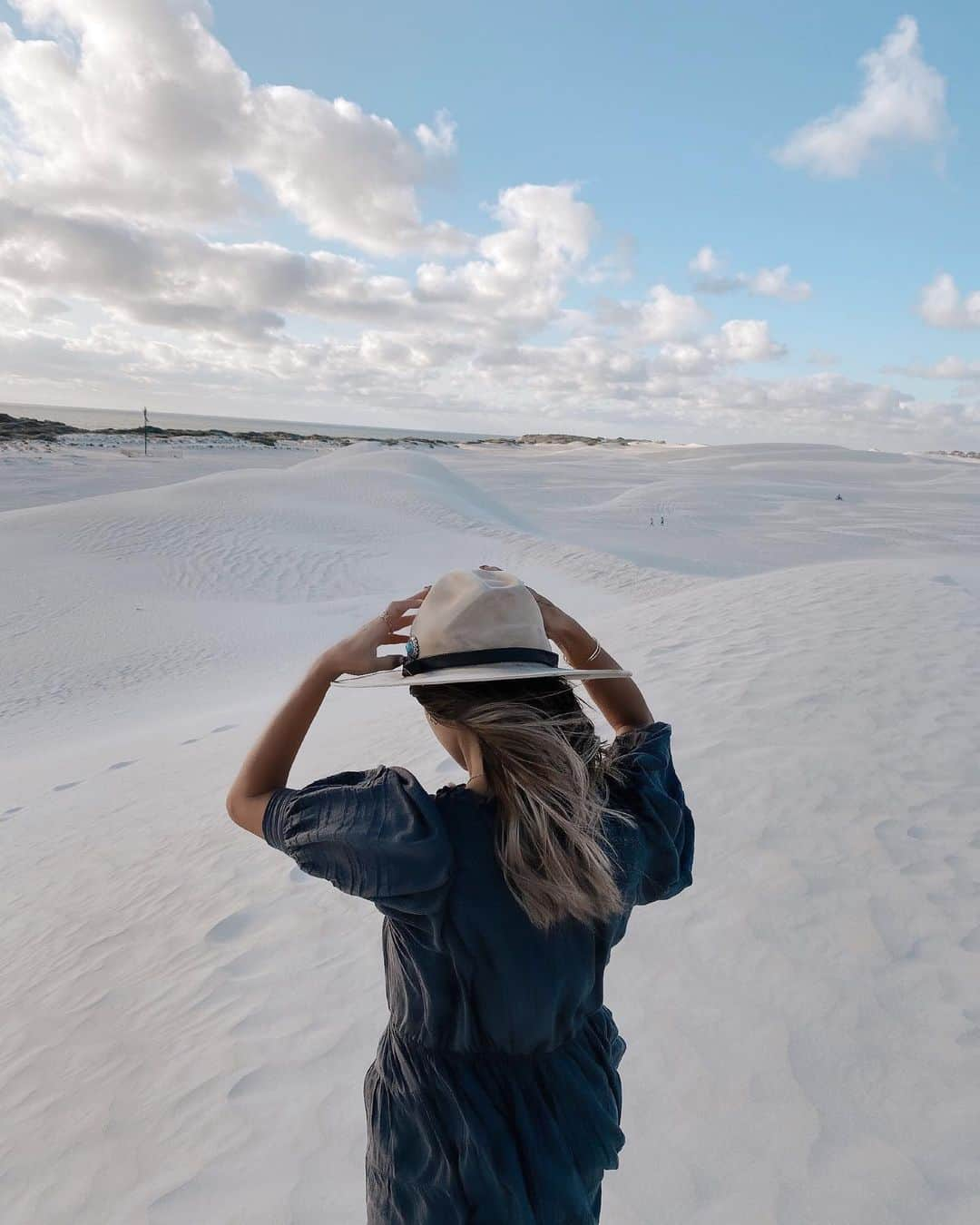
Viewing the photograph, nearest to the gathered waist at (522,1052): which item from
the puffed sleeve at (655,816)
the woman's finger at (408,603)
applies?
the puffed sleeve at (655,816)

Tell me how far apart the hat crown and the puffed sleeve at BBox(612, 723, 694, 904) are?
A: 0.30 metres

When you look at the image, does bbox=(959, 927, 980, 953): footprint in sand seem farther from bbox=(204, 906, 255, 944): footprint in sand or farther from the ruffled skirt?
bbox=(204, 906, 255, 944): footprint in sand

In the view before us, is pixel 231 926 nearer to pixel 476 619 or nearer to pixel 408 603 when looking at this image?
pixel 408 603

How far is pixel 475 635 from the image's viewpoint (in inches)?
52.6

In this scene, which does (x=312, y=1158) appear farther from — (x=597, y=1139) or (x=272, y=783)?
(x=272, y=783)

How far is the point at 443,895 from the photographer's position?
1.22 meters

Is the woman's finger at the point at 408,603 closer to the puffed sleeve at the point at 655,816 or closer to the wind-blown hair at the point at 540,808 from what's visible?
the wind-blown hair at the point at 540,808

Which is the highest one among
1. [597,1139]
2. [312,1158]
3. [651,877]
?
[651,877]

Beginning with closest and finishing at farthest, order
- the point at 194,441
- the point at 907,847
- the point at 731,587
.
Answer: the point at 907,847 → the point at 731,587 → the point at 194,441

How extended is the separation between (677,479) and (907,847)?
114ft

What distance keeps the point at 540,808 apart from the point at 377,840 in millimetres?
248

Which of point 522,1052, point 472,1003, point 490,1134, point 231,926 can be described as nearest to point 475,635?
point 472,1003

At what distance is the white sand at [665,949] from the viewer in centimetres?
257

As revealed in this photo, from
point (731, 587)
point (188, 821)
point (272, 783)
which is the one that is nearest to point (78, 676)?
point (188, 821)
